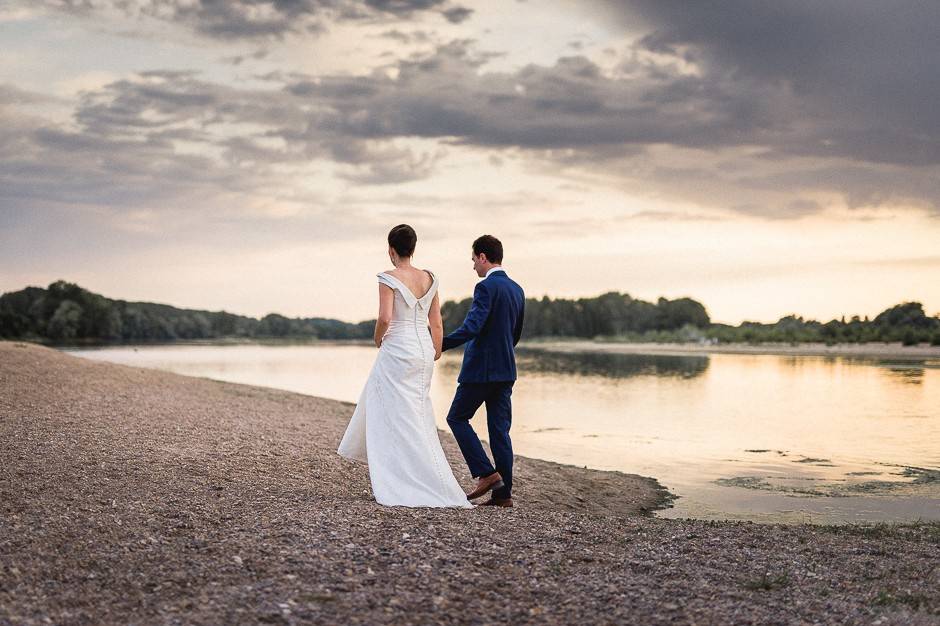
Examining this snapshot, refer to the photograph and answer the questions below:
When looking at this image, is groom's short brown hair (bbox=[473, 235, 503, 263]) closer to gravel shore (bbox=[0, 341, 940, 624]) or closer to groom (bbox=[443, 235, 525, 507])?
groom (bbox=[443, 235, 525, 507])

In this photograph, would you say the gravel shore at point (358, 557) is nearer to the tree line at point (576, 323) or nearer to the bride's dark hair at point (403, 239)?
the bride's dark hair at point (403, 239)

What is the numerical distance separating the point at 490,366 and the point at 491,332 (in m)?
0.32

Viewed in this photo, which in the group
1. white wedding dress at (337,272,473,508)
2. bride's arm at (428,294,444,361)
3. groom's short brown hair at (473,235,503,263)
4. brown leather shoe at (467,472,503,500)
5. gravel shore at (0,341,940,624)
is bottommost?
gravel shore at (0,341,940,624)

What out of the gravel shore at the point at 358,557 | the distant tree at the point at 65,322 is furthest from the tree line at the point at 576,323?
the gravel shore at the point at 358,557

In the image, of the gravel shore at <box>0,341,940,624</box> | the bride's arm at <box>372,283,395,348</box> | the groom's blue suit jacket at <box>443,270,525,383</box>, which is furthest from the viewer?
the groom's blue suit jacket at <box>443,270,525,383</box>

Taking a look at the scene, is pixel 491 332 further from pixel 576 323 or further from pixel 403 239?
pixel 576 323

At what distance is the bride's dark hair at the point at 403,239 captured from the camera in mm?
7770

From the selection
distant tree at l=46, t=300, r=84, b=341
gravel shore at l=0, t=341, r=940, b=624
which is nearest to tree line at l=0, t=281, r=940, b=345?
distant tree at l=46, t=300, r=84, b=341

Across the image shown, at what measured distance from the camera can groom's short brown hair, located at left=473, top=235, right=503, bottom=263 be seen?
8.01 meters

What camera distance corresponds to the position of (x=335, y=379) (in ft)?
132

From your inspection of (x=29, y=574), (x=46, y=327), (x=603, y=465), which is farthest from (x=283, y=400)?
(x=46, y=327)

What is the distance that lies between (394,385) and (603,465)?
7.79 m

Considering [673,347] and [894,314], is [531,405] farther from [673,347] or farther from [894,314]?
[894,314]

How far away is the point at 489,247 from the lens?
8.01 m
